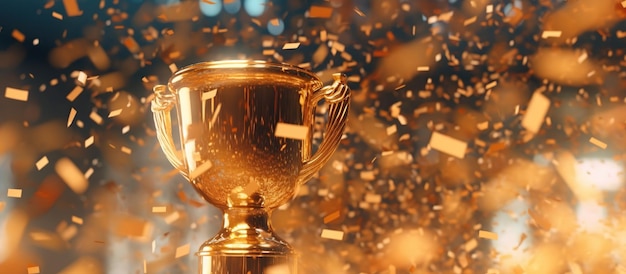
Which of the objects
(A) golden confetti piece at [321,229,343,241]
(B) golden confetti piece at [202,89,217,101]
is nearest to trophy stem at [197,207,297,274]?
(B) golden confetti piece at [202,89,217,101]

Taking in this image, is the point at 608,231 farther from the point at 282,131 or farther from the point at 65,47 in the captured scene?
the point at 65,47

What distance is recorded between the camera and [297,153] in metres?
0.72

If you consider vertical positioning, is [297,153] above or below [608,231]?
above

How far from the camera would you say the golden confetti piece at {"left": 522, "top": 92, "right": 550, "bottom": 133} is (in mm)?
966

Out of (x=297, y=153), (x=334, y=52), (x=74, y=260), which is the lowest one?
(x=74, y=260)

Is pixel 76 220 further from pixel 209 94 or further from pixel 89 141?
pixel 209 94

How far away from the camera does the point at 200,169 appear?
71cm

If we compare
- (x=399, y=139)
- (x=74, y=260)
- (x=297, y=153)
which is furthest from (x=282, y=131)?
(x=74, y=260)

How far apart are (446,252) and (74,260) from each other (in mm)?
500

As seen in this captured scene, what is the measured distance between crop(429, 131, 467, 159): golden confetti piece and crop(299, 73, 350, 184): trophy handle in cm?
25

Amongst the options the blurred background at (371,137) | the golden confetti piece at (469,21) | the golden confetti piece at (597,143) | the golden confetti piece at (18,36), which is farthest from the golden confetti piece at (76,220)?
the golden confetti piece at (597,143)

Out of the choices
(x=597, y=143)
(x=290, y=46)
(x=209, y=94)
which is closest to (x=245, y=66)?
(x=209, y=94)

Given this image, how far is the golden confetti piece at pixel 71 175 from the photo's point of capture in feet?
3.21

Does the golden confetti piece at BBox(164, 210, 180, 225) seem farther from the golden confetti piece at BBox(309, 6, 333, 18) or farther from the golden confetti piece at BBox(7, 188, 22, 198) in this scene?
the golden confetti piece at BBox(309, 6, 333, 18)
